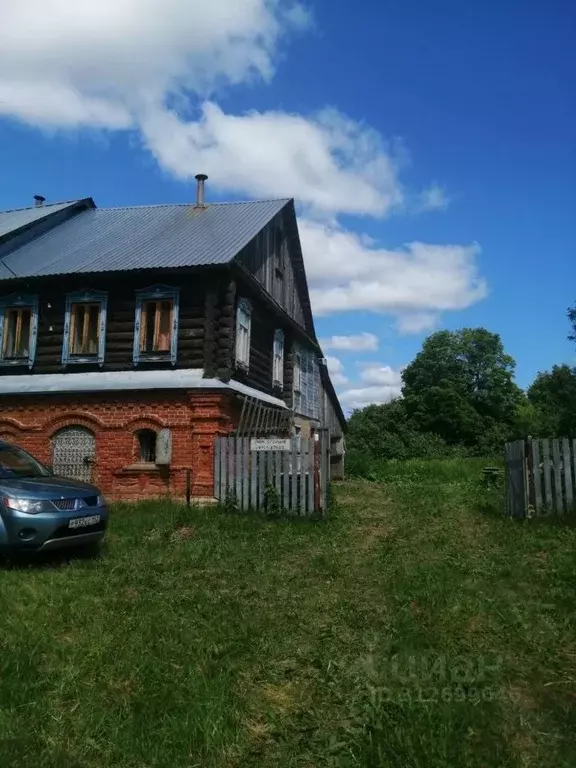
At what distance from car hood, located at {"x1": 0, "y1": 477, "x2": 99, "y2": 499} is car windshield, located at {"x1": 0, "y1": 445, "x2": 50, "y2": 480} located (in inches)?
12.6

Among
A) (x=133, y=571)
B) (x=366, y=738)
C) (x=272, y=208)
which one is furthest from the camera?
(x=272, y=208)

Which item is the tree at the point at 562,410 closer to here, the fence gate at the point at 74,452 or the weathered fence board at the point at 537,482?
the weathered fence board at the point at 537,482

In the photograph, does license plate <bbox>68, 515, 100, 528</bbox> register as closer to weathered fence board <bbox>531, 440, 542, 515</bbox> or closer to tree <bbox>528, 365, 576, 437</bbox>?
weathered fence board <bbox>531, 440, 542, 515</bbox>

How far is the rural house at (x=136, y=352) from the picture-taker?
1365cm

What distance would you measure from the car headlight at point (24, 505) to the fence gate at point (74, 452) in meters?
6.71

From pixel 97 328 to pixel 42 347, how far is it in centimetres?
145

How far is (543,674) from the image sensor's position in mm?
4363

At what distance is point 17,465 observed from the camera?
8.77m

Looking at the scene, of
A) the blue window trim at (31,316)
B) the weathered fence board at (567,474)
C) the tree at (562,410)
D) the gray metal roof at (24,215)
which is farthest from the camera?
the tree at (562,410)

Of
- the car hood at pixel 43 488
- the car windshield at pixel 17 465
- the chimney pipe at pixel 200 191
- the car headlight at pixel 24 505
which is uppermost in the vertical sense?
the chimney pipe at pixel 200 191

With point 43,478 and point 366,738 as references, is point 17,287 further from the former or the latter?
point 366,738

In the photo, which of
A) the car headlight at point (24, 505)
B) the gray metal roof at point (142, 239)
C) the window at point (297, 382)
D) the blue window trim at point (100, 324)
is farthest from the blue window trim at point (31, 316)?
the window at point (297, 382)

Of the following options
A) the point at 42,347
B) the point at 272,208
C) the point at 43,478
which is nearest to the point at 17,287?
the point at 42,347

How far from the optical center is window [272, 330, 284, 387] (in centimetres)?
1885
